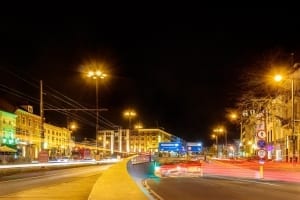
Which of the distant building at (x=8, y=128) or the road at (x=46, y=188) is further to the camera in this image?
the distant building at (x=8, y=128)

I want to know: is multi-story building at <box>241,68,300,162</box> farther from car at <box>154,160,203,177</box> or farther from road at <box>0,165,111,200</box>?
road at <box>0,165,111,200</box>

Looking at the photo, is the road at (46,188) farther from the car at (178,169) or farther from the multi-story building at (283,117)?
the multi-story building at (283,117)

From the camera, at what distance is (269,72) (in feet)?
186

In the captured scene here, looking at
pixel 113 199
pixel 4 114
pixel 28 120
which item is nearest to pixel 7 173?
pixel 113 199

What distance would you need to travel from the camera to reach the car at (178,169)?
37.4 meters

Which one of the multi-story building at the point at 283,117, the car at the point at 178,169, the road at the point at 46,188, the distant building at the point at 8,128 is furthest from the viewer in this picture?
the distant building at the point at 8,128

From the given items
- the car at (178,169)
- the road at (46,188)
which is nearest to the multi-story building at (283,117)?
the car at (178,169)

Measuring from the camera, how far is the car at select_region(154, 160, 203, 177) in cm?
3738

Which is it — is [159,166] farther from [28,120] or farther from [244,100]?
[28,120]

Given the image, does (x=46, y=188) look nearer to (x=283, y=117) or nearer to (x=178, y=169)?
(x=178, y=169)

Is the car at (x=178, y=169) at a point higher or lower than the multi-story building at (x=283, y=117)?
lower

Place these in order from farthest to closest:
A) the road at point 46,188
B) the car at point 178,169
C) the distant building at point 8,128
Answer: the distant building at point 8,128, the car at point 178,169, the road at point 46,188

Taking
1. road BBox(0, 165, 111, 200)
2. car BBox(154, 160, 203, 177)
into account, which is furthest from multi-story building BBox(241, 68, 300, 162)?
road BBox(0, 165, 111, 200)

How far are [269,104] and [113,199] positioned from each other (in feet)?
153
